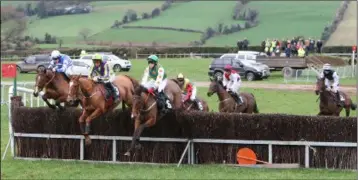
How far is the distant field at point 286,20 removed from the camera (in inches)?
2484

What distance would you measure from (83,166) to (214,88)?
5.01m

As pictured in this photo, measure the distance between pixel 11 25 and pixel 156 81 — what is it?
4561 cm

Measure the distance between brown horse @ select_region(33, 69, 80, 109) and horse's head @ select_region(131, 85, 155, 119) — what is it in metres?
1.86

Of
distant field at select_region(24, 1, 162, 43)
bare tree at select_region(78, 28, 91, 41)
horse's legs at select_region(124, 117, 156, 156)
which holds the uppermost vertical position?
distant field at select_region(24, 1, 162, 43)

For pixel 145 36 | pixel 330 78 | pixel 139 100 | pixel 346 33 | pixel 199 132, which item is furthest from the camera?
pixel 145 36

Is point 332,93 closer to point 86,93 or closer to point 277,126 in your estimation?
point 277,126

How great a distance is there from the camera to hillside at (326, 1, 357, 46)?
57.0 metres

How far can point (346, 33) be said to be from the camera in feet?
195

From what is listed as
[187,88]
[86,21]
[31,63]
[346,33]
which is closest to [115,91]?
[187,88]

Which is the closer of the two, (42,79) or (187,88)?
(42,79)

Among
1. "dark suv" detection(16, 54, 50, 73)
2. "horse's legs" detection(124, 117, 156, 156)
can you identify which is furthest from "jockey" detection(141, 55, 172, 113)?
"dark suv" detection(16, 54, 50, 73)

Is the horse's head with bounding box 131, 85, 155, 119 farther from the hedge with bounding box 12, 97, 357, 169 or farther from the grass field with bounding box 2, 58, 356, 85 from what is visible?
the grass field with bounding box 2, 58, 356, 85

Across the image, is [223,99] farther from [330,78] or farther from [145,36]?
[145,36]

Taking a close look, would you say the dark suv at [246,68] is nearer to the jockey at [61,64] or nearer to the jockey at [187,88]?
the jockey at [187,88]
